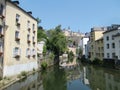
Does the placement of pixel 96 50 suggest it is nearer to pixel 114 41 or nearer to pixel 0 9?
pixel 114 41

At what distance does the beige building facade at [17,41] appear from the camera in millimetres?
28047

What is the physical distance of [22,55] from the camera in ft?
113

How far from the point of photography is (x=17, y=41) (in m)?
31.9

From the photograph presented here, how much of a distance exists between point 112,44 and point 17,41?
2961 cm

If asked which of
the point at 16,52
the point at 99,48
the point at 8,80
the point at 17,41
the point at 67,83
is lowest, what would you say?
the point at 67,83

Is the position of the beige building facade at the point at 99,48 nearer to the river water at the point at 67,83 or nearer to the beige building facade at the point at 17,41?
the beige building facade at the point at 17,41

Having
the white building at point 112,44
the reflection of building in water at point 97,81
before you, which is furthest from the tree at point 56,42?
the reflection of building in water at point 97,81

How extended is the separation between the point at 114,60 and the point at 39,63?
712 inches

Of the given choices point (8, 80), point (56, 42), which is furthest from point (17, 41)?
point (56, 42)

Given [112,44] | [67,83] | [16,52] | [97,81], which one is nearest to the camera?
[67,83]

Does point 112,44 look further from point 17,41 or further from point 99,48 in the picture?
point 17,41

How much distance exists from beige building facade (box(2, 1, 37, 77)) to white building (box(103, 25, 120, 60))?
66.0ft

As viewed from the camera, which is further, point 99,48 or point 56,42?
point 56,42

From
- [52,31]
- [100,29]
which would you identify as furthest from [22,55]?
[100,29]
